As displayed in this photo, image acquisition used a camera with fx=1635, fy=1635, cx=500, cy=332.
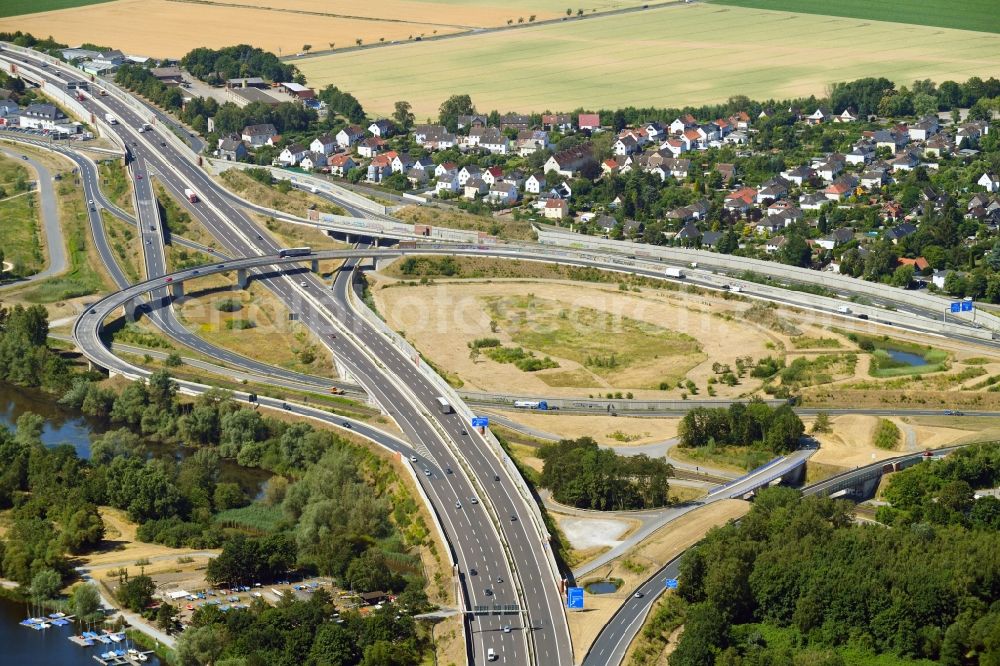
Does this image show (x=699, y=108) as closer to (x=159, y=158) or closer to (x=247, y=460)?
(x=159, y=158)

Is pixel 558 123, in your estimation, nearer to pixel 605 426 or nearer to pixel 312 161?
pixel 312 161

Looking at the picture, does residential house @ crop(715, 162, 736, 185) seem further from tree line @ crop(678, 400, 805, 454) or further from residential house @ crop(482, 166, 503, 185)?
tree line @ crop(678, 400, 805, 454)

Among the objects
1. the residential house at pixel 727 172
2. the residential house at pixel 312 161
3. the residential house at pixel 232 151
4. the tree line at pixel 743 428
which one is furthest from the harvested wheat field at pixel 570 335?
the residential house at pixel 232 151

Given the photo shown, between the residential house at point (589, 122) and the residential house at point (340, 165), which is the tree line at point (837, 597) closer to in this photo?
the residential house at point (340, 165)

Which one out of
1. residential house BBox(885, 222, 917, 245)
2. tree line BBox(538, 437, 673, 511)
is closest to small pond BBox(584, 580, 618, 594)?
tree line BBox(538, 437, 673, 511)

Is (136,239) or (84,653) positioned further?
(136,239)

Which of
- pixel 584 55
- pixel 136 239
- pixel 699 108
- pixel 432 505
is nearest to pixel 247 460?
pixel 432 505
